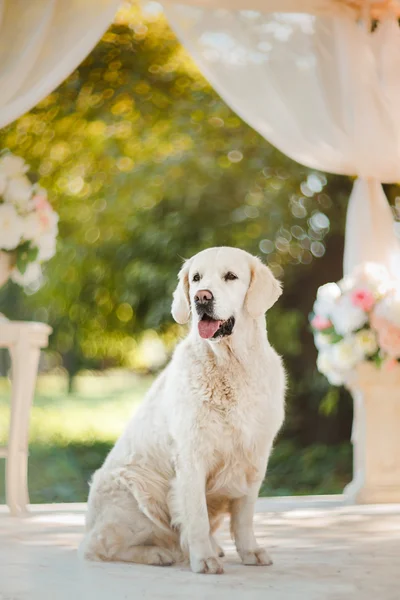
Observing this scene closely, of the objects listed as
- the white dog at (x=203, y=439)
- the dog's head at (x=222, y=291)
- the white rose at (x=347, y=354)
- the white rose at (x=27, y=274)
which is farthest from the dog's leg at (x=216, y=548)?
the white rose at (x=27, y=274)

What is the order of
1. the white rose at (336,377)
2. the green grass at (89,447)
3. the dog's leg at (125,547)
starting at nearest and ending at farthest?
the dog's leg at (125,547)
the white rose at (336,377)
the green grass at (89,447)

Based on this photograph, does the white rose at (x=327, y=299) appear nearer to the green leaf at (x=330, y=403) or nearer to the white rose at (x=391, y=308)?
the white rose at (x=391, y=308)

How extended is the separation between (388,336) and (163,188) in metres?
2.59

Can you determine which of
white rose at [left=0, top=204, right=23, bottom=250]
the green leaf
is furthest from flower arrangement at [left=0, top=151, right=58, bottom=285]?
the green leaf

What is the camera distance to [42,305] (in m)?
7.31

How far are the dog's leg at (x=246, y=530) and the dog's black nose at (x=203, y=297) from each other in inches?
22.8

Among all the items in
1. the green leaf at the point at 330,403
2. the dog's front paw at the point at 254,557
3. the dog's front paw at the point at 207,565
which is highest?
the dog's front paw at the point at 207,565

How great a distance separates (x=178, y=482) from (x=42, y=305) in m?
4.84

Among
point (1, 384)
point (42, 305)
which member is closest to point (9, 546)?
point (42, 305)

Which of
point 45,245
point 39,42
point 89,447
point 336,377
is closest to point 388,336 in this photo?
point 336,377

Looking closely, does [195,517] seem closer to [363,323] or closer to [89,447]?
[363,323]

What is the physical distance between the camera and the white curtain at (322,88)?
14.6 ft

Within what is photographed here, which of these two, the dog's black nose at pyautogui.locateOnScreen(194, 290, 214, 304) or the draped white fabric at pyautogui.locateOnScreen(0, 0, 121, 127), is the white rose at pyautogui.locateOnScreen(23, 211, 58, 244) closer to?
the draped white fabric at pyautogui.locateOnScreen(0, 0, 121, 127)

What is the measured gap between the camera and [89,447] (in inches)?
291
